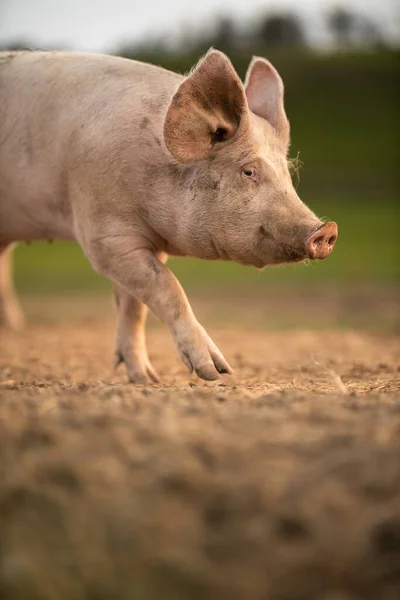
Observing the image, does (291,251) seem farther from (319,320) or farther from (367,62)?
(367,62)

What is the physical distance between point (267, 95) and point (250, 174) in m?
1.05

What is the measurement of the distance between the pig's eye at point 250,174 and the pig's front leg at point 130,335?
4.80 ft

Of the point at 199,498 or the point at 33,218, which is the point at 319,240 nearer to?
the point at 33,218

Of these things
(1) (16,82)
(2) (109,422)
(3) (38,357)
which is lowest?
(3) (38,357)

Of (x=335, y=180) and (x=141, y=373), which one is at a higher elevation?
(x=141, y=373)

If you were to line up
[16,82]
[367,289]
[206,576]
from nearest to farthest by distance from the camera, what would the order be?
[206,576]
[16,82]
[367,289]

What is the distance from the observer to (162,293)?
5.02 meters

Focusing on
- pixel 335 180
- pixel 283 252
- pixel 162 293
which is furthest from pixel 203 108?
pixel 335 180

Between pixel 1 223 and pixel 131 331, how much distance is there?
1.14 m

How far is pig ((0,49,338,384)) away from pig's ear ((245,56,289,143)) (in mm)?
11

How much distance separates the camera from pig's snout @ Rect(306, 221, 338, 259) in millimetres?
4691

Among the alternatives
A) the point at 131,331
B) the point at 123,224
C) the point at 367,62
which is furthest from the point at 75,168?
the point at 367,62

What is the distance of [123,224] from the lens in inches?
205

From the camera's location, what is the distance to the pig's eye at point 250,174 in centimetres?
497
